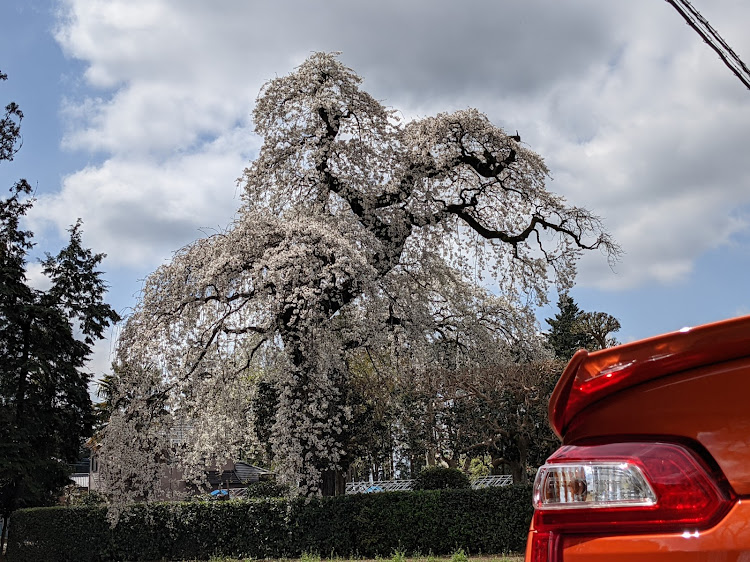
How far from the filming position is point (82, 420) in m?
25.9

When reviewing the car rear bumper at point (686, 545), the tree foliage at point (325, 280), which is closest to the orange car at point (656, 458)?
the car rear bumper at point (686, 545)

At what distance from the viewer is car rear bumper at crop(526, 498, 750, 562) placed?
1273mm

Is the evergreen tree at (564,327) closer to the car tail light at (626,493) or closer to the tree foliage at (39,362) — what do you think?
the tree foliage at (39,362)

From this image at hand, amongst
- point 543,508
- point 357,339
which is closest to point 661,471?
point 543,508

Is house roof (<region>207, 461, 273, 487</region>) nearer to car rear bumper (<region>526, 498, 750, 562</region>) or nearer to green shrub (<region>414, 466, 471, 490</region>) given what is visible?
green shrub (<region>414, 466, 471, 490</region>)

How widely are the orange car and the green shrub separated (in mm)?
16060

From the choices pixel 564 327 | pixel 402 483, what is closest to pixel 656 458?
pixel 402 483

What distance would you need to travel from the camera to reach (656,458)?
138 centimetres

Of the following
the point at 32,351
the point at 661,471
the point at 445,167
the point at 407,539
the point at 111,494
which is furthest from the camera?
the point at 32,351

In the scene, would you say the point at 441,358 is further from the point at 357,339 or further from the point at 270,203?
the point at 270,203

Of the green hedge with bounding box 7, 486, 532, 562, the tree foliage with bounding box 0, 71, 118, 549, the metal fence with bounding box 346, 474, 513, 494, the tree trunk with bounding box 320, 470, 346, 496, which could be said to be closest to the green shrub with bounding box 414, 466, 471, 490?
the green hedge with bounding box 7, 486, 532, 562

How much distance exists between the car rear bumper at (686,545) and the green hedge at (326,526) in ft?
44.6

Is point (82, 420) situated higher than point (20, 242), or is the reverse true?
point (20, 242)

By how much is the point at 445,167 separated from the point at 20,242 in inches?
685
